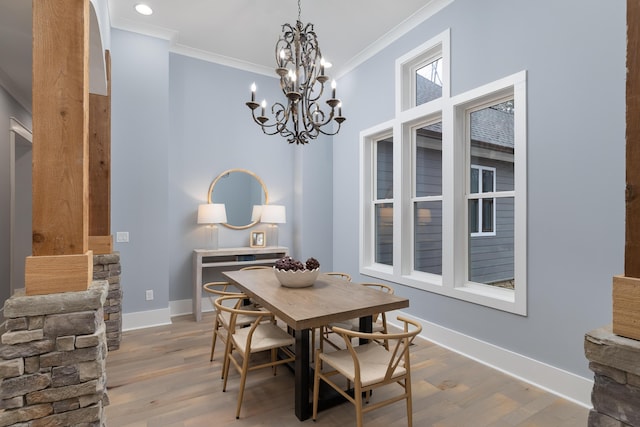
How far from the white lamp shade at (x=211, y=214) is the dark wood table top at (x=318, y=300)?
1.47m

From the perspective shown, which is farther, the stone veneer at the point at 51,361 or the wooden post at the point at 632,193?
the stone veneer at the point at 51,361

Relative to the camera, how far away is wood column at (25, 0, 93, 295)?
4.33ft

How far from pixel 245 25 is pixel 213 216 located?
2.22 meters

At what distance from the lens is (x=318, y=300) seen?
2246 millimetres

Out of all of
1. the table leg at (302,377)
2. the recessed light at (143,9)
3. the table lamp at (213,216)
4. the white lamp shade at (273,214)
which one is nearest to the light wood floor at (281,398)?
the table leg at (302,377)

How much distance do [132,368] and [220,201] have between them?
2273 millimetres

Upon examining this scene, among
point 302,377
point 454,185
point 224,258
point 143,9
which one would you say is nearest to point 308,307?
point 302,377

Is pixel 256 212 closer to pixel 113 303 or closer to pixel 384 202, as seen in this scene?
pixel 384 202

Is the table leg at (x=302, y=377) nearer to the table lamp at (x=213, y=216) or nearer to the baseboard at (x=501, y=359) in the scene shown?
the baseboard at (x=501, y=359)

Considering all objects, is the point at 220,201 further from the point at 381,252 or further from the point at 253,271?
the point at 381,252

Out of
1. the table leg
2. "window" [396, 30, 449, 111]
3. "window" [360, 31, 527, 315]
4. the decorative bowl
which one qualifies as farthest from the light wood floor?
"window" [396, 30, 449, 111]

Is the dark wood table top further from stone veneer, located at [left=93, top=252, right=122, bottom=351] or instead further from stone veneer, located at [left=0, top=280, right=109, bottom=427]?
stone veneer, located at [left=93, top=252, right=122, bottom=351]

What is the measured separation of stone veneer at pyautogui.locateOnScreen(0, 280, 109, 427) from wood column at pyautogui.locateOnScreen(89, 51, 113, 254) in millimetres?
1825

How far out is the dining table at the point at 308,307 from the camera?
1936mm
